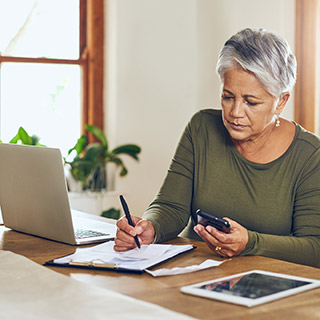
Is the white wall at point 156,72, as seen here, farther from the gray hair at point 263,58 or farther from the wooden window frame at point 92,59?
the gray hair at point 263,58

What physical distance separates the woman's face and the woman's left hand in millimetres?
482

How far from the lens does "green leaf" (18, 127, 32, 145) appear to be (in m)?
3.75

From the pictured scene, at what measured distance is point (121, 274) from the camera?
4.59 ft

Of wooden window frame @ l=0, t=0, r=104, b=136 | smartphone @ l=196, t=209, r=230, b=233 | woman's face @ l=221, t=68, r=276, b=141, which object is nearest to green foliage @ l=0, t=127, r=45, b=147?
wooden window frame @ l=0, t=0, r=104, b=136

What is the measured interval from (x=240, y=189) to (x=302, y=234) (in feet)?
0.98

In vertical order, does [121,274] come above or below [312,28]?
below

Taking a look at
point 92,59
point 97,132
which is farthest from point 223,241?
point 92,59

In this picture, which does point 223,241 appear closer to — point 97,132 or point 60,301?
point 60,301

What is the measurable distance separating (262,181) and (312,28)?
6.03 feet

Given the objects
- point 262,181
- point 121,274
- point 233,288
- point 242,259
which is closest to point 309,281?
point 233,288

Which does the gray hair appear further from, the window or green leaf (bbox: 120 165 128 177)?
the window

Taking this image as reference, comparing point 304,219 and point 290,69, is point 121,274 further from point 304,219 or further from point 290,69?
point 290,69

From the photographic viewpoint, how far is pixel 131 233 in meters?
1.66

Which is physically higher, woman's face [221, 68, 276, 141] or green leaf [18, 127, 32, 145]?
woman's face [221, 68, 276, 141]
